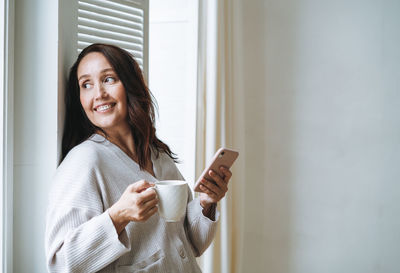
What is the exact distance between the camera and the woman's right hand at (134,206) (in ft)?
2.97

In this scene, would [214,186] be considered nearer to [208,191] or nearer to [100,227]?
[208,191]

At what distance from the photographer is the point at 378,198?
2254 millimetres

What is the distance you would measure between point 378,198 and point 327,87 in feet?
2.31

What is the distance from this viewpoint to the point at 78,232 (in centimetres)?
91

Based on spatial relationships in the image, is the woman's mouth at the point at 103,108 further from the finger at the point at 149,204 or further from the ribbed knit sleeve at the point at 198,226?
the ribbed knit sleeve at the point at 198,226

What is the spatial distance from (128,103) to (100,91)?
0.33 ft

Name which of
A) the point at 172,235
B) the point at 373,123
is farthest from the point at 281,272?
the point at 172,235

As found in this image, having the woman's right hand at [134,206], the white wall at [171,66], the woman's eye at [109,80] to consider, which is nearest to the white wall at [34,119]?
the woman's eye at [109,80]

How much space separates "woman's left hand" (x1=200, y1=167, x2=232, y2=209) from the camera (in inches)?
47.0

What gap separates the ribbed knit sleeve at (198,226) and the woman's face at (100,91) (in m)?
0.40

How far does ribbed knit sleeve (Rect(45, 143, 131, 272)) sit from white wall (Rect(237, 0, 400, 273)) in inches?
58.4

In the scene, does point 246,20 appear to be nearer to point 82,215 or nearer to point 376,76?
point 376,76

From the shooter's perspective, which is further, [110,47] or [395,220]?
[395,220]

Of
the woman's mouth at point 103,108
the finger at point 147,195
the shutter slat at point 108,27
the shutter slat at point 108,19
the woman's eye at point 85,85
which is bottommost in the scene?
the finger at point 147,195
